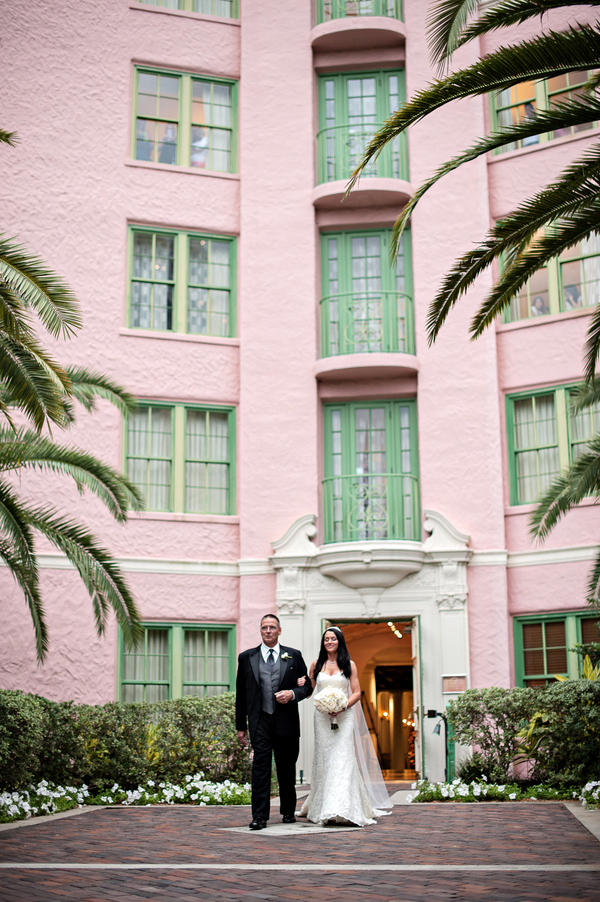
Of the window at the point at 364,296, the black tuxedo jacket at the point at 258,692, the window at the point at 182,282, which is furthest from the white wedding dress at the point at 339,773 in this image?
the window at the point at 182,282

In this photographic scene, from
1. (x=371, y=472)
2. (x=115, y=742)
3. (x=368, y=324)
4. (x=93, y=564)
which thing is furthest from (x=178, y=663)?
(x=368, y=324)

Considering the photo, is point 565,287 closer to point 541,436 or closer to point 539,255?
point 541,436

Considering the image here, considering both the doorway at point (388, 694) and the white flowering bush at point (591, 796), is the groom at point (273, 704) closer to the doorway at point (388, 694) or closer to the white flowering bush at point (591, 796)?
the white flowering bush at point (591, 796)

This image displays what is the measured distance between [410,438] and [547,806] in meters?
8.84

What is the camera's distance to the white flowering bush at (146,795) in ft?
38.9

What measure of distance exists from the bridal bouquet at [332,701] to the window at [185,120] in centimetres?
1293

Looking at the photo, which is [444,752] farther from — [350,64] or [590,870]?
[350,64]

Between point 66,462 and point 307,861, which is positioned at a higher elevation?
point 66,462

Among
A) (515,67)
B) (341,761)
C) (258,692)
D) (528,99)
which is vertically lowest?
(341,761)

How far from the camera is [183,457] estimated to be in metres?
19.6

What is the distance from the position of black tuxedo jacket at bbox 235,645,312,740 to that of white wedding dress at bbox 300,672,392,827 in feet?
1.45

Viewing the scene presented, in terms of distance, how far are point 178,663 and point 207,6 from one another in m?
12.7

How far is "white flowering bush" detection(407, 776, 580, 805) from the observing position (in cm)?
1284

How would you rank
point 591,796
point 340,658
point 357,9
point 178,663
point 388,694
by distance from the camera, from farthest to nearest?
1. point 388,694
2. point 357,9
3. point 178,663
4. point 591,796
5. point 340,658
